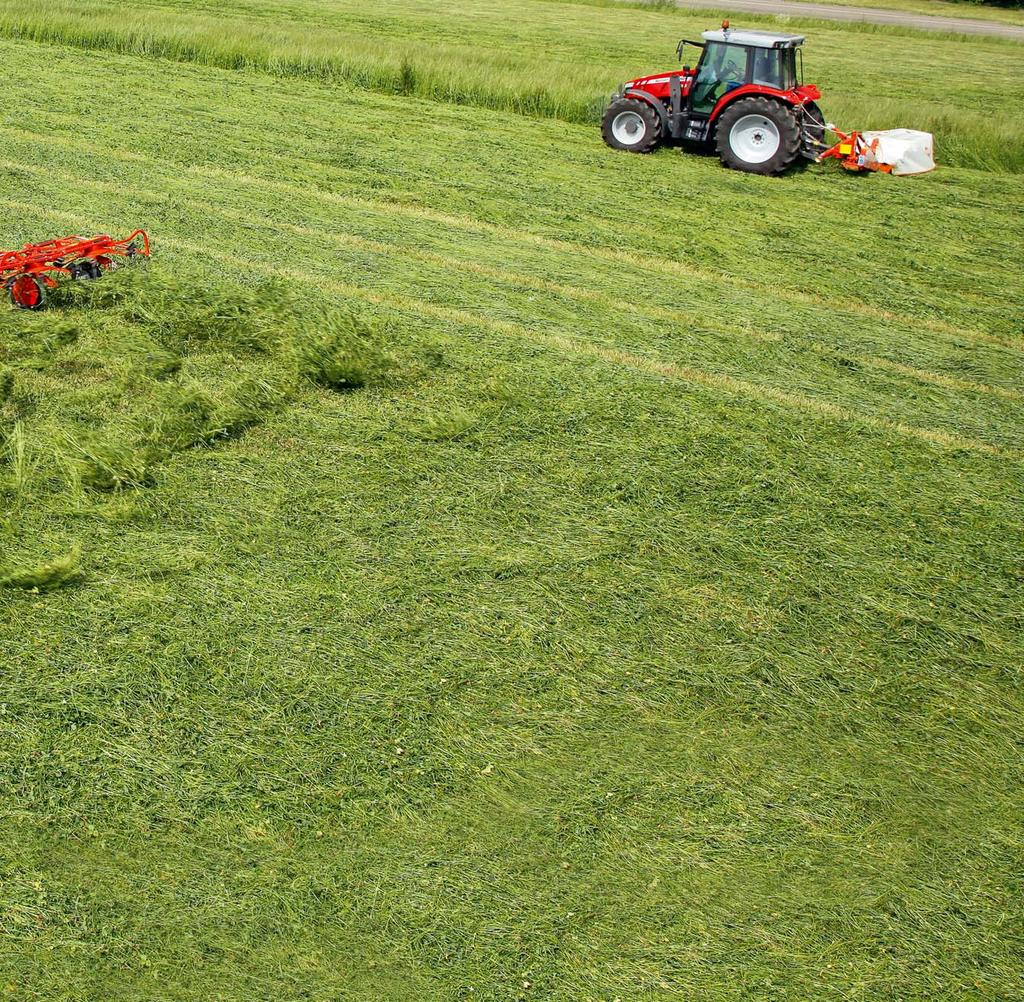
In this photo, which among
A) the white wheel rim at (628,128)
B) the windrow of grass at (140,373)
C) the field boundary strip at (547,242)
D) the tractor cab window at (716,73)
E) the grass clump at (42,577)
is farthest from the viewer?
the white wheel rim at (628,128)

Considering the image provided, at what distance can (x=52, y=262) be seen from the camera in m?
7.52

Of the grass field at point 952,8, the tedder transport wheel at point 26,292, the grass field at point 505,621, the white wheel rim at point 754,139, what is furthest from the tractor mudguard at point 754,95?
the grass field at point 952,8

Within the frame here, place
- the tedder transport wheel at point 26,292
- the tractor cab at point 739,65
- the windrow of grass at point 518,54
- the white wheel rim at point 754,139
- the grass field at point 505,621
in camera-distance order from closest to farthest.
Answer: the grass field at point 505,621
the tedder transport wheel at point 26,292
the white wheel rim at point 754,139
the tractor cab at point 739,65
the windrow of grass at point 518,54

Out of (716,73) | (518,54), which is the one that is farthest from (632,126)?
(518,54)

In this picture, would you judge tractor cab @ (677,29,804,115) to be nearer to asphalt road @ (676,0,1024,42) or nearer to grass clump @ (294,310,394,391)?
grass clump @ (294,310,394,391)

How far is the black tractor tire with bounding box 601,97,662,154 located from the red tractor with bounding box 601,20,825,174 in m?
0.01

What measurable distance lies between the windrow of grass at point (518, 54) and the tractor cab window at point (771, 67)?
6.33ft

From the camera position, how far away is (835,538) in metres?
5.45

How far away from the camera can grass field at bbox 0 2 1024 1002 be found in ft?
11.0

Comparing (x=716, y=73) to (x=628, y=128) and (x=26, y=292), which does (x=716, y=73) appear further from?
(x=26, y=292)

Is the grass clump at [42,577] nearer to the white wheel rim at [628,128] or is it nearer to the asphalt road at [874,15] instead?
the white wheel rim at [628,128]

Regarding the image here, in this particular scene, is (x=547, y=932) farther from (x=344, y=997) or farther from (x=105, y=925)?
(x=105, y=925)

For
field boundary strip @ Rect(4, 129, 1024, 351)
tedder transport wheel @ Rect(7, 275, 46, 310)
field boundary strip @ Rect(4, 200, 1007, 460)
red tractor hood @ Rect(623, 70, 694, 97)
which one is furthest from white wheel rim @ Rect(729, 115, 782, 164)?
tedder transport wheel @ Rect(7, 275, 46, 310)

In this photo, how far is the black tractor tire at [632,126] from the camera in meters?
12.8
